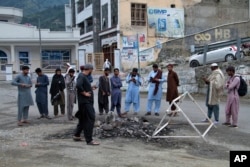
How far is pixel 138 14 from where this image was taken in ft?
121

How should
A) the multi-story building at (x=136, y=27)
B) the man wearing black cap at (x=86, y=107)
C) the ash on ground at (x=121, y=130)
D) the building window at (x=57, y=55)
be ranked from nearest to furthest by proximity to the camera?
1. the man wearing black cap at (x=86, y=107)
2. the ash on ground at (x=121, y=130)
3. the multi-story building at (x=136, y=27)
4. the building window at (x=57, y=55)

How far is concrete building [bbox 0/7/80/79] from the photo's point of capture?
116 ft

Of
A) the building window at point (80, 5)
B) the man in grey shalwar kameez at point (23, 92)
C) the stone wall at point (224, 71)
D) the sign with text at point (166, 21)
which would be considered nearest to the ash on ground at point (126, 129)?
the man in grey shalwar kameez at point (23, 92)

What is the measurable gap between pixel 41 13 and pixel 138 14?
53.3 meters

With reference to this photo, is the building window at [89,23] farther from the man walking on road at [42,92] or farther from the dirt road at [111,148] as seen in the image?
the dirt road at [111,148]

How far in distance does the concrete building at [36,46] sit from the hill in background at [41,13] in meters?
37.6

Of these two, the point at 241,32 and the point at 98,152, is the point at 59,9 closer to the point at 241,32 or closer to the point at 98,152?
the point at 241,32

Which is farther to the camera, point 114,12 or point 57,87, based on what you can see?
point 114,12

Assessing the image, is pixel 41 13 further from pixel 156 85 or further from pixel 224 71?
pixel 156 85

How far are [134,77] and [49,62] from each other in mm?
24333

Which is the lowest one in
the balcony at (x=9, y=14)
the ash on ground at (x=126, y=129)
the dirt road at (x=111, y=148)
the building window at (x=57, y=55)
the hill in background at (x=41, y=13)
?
the dirt road at (x=111, y=148)

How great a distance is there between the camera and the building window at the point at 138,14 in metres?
36.6

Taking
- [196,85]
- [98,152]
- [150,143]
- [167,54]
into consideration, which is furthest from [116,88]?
[167,54]

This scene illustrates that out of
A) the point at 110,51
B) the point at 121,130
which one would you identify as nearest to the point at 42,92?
the point at 121,130
